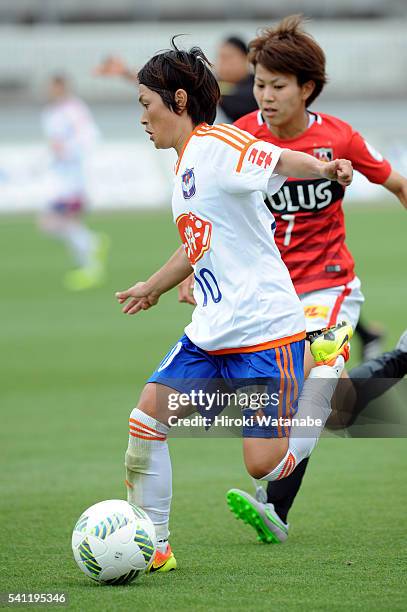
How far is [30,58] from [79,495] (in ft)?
89.0

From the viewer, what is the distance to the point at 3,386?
995 cm

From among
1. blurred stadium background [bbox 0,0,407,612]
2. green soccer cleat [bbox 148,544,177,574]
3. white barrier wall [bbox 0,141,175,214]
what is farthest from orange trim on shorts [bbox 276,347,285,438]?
white barrier wall [bbox 0,141,175,214]

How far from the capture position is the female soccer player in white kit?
4.70 meters

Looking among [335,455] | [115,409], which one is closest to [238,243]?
[335,455]

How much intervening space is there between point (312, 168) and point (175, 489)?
283 centimetres

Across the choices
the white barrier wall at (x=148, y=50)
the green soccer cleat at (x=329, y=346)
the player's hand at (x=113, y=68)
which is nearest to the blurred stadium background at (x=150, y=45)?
the white barrier wall at (x=148, y=50)

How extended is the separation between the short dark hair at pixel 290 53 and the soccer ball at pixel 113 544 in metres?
2.20

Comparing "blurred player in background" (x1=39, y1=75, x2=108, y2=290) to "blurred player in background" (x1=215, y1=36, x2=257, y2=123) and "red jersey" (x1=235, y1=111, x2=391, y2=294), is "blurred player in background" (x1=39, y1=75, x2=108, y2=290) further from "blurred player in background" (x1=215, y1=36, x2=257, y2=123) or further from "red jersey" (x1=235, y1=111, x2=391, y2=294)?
"red jersey" (x1=235, y1=111, x2=391, y2=294)

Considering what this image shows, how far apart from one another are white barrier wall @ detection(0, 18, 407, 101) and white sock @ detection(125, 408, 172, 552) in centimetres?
2749

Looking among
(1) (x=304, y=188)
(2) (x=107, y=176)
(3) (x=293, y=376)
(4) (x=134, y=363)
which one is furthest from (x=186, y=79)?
(2) (x=107, y=176)

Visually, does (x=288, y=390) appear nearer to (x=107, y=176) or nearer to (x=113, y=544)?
(x=113, y=544)

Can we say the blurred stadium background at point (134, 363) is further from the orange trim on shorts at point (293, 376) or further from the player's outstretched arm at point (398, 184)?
the player's outstretched arm at point (398, 184)

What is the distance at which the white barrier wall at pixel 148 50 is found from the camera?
32.1 meters

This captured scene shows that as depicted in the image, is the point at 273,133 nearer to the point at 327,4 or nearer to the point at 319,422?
the point at 319,422
